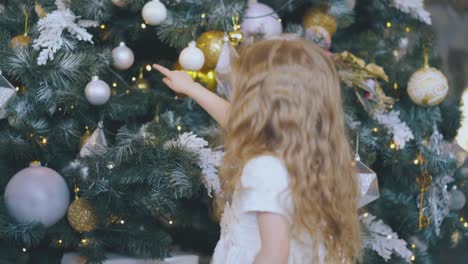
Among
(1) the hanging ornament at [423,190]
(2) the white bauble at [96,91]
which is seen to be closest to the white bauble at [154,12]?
(2) the white bauble at [96,91]

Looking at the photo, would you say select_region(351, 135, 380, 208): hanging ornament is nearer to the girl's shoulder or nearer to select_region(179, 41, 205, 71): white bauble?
select_region(179, 41, 205, 71): white bauble

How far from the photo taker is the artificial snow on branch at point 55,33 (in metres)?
2.02

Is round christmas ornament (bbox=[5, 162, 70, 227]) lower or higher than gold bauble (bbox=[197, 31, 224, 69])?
lower

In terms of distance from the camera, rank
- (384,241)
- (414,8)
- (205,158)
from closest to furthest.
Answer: (205,158), (384,241), (414,8)

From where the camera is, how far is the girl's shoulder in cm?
151

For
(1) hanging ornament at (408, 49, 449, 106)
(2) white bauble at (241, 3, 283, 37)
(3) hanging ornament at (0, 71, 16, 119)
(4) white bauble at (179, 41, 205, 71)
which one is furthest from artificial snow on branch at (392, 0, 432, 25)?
(3) hanging ornament at (0, 71, 16, 119)

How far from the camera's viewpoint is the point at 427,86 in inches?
95.0

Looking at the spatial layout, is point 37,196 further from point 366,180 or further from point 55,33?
point 366,180

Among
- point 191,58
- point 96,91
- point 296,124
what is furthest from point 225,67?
point 296,124

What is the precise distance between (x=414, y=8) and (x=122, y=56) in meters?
0.95

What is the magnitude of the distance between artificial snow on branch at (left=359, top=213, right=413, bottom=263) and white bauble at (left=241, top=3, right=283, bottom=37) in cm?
60

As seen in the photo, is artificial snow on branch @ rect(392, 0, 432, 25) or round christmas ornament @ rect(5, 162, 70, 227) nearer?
round christmas ornament @ rect(5, 162, 70, 227)

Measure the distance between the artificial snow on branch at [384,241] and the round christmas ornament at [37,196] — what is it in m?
0.86

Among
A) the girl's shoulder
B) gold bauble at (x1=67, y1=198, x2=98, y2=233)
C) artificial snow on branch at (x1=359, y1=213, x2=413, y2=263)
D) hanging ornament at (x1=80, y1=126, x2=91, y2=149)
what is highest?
the girl's shoulder
